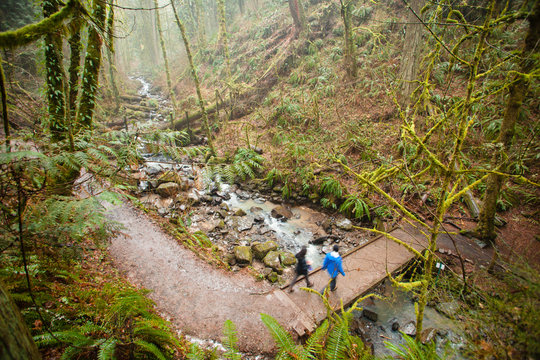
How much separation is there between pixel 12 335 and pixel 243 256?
5079 millimetres

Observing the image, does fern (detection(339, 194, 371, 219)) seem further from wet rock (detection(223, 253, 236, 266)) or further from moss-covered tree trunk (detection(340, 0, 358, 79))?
moss-covered tree trunk (detection(340, 0, 358, 79))

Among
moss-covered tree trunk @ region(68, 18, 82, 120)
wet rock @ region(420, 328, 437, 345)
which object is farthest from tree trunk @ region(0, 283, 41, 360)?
wet rock @ region(420, 328, 437, 345)

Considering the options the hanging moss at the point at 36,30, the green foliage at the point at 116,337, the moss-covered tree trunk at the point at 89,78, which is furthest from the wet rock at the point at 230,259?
the hanging moss at the point at 36,30

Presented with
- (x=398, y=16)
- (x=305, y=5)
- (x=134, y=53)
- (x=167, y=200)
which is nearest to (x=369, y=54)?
(x=398, y=16)

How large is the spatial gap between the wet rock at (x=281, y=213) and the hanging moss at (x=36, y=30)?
744 centimetres

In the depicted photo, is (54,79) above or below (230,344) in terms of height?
above

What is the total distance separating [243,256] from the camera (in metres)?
5.98

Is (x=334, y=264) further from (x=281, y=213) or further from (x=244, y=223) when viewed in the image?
(x=244, y=223)

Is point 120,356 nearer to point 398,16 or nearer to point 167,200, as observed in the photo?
point 167,200

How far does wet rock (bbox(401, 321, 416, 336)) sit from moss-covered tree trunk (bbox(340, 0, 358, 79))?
12.0 m

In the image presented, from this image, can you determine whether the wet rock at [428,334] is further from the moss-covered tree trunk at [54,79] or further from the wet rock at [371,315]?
the moss-covered tree trunk at [54,79]

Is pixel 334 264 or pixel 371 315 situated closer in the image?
pixel 334 264

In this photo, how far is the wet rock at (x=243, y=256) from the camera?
234 inches

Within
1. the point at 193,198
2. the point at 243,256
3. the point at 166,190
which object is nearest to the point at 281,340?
the point at 243,256
